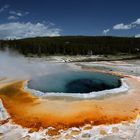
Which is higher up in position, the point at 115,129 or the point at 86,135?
the point at 115,129

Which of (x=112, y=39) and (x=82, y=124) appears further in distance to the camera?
(x=112, y=39)

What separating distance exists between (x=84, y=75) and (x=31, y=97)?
511 inches

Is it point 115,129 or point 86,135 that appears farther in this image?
point 115,129

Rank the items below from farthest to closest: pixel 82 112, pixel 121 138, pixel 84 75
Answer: pixel 84 75
pixel 82 112
pixel 121 138

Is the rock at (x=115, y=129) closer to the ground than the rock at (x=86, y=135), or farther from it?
farther from it

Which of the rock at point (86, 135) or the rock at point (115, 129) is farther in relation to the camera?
the rock at point (115, 129)

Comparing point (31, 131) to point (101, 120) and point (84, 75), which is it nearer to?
point (101, 120)

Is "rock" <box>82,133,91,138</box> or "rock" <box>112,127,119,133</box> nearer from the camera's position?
"rock" <box>82,133,91,138</box>

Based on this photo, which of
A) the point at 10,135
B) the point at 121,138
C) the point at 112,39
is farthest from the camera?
the point at 112,39

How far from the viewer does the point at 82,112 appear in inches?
601

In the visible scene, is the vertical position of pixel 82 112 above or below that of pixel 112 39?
below

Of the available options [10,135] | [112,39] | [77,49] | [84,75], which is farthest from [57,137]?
[112,39]

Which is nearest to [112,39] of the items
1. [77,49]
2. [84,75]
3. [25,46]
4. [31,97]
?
[77,49]

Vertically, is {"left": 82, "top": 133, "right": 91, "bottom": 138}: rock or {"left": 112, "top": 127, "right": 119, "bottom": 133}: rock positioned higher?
{"left": 112, "top": 127, "right": 119, "bottom": 133}: rock
